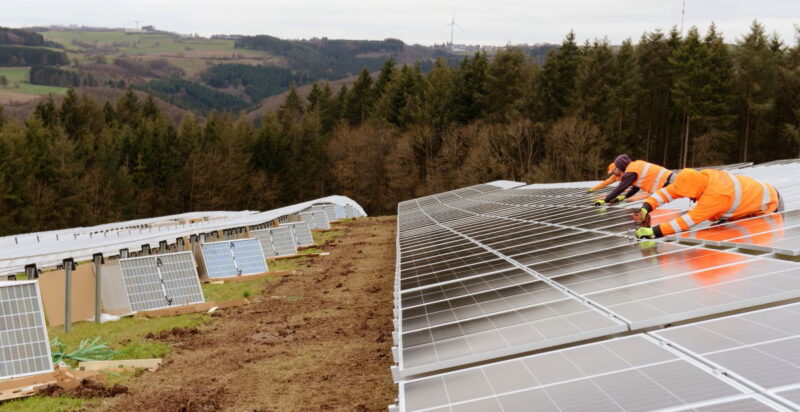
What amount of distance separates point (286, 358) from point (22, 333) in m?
5.84

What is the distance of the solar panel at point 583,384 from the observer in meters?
5.83

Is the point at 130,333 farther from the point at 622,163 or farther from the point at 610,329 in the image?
the point at 622,163

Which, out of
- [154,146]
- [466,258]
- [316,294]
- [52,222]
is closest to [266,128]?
[154,146]

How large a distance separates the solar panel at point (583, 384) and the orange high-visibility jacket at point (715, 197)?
19.5 feet

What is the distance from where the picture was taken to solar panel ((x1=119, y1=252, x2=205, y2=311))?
20.7 m

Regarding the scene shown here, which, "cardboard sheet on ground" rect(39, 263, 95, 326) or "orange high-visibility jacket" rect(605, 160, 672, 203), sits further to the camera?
"orange high-visibility jacket" rect(605, 160, 672, 203)

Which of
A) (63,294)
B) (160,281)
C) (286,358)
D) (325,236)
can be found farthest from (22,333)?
(325,236)

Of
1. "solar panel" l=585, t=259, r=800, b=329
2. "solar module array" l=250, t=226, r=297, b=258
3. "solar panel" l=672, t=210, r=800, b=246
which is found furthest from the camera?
"solar module array" l=250, t=226, r=297, b=258

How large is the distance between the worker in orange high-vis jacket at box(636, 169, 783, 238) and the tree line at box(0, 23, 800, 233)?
6260cm

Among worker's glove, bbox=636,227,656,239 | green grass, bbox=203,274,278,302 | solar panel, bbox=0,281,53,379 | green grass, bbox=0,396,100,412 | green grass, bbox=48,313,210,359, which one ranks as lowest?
green grass, bbox=203,274,278,302

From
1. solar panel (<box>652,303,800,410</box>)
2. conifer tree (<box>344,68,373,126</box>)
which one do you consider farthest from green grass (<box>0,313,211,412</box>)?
conifer tree (<box>344,68,373,126</box>)

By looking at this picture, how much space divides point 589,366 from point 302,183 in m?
98.2

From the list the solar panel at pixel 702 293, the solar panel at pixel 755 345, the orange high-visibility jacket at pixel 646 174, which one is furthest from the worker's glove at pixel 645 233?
the orange high-visibility jacket at pixel 646 174

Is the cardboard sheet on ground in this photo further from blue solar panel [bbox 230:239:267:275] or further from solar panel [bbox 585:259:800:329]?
solar panel [bbox 585:259:800:329]
